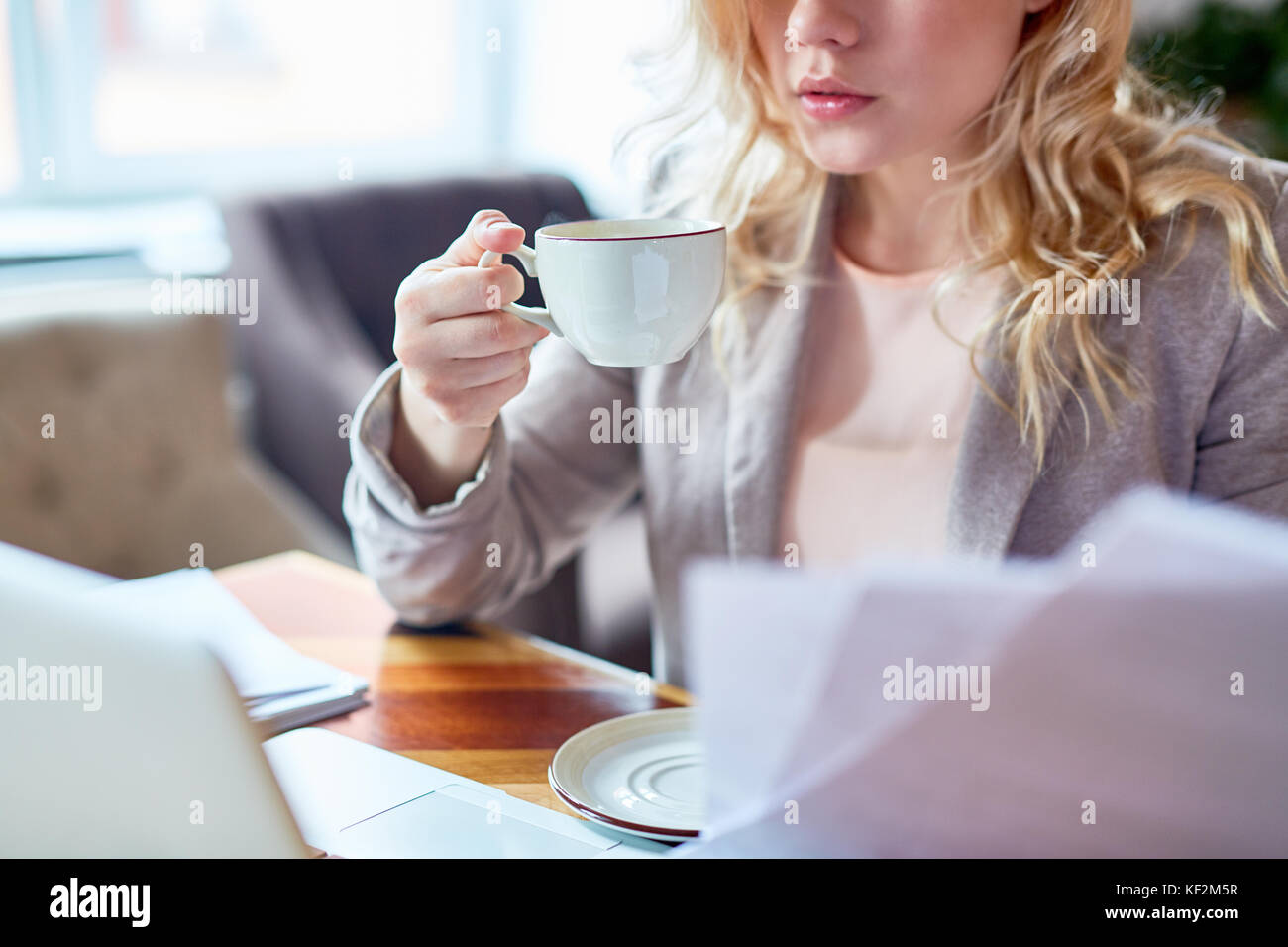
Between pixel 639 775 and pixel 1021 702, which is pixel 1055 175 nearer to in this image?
pixel 639 775

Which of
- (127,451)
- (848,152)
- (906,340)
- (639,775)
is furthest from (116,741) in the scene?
(127,451)

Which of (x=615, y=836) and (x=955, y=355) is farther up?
(x=955, y=355)

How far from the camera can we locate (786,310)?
1017 mm

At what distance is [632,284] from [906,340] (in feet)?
1.59

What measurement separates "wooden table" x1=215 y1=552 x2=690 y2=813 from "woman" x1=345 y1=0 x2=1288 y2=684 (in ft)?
0.16

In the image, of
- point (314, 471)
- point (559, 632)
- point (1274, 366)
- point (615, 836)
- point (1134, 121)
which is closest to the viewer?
point (615, 836)

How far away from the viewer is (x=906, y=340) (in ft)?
3.30

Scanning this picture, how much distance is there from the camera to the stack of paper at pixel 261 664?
75 centimetres

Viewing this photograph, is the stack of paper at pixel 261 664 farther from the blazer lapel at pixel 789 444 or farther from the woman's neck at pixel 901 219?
the woman's neck at pixel 901 219

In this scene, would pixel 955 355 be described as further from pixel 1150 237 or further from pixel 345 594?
pixel 345 594

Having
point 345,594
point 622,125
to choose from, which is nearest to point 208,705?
point 345,594

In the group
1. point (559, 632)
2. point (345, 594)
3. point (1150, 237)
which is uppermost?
point (1150, 237)

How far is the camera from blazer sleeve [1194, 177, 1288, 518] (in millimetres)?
854

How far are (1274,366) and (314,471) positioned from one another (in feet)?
4.37
